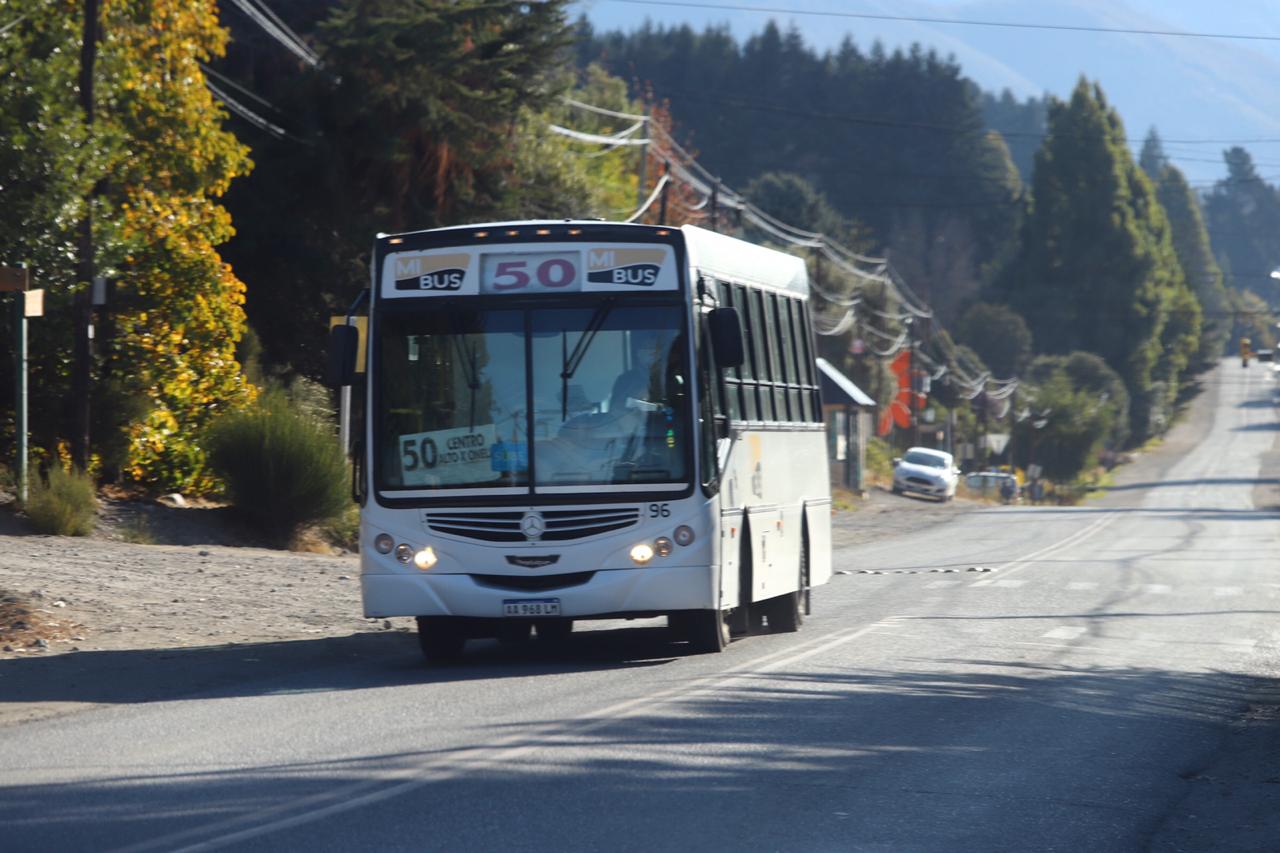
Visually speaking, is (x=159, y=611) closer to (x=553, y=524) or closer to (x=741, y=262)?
(x=553, y=524)

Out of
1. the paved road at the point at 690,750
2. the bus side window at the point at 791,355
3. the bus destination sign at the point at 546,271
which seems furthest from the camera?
the bus side window at the point at 791,355

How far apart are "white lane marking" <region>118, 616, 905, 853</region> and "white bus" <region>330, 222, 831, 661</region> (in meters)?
1.13

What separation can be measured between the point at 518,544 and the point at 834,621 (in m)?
5.95

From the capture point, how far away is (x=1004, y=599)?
861 inches

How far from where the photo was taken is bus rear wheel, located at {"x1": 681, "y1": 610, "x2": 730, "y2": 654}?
45.5 ft

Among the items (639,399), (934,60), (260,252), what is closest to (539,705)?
(639,399)

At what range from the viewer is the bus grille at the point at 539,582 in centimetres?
1303

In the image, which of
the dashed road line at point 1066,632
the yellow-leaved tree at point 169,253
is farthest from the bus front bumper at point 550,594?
the yellow-leaved tree at point 169,253

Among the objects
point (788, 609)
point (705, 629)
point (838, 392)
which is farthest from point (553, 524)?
point (838, 392)

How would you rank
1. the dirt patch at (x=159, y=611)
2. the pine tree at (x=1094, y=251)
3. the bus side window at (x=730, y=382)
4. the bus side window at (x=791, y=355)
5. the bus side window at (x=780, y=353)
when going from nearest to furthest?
the dirt patch at (x=159, y=611) → the bus side window at (x=730, y=382) → the bus side window at (x=780, y=353) → the bus side window at (x=791, y=355) → the pine tree at (x=1094, y=251)

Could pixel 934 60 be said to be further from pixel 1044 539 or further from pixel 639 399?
pixel 639 399

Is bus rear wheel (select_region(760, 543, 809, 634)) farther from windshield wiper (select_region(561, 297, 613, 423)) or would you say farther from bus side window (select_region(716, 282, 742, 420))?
windshield wiper (select_region(561, 297, 613, 423))

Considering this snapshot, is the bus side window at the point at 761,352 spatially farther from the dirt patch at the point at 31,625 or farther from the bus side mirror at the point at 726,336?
the dirt patch at the point at 31,625

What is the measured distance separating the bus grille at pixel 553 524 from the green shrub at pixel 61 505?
951cm
